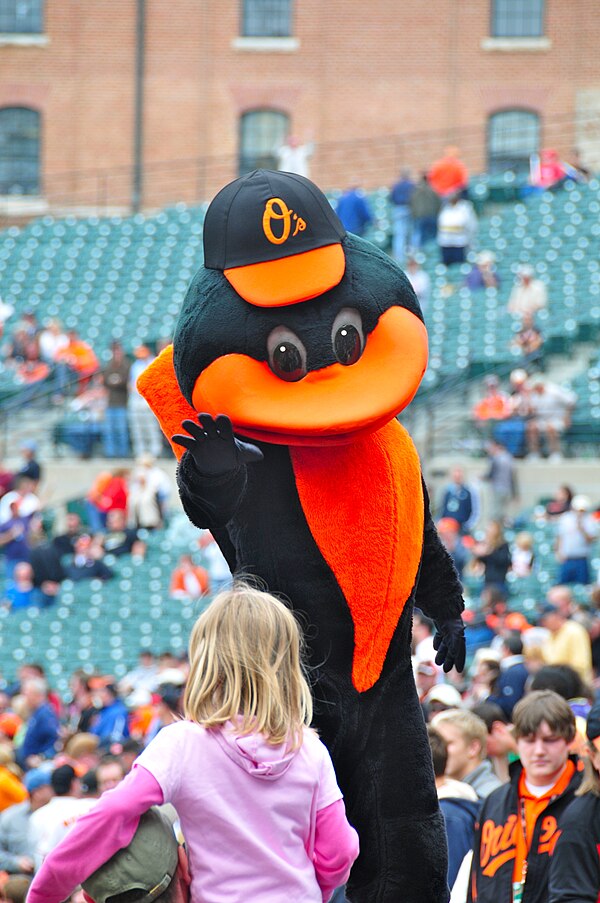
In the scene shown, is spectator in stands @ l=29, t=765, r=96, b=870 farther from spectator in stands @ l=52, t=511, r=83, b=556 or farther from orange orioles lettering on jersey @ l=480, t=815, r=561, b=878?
spectator in stands @ l=52, t=511, r=83, b=556

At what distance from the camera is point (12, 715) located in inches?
491

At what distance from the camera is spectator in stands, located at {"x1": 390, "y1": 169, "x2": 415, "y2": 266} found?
21000 millimetres

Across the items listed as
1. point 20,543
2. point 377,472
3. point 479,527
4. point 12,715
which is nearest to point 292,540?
point 377,472

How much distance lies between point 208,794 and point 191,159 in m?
26.0

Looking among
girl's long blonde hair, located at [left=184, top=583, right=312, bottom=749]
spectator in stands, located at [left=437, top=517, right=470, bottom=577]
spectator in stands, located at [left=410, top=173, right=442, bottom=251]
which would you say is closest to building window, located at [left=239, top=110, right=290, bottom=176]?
spectator in stands, located at [left=410, top=173, right=442, bottom=251]

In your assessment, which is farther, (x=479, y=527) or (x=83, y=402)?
(x=83, y=402)

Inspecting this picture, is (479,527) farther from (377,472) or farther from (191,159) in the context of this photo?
(191,159)

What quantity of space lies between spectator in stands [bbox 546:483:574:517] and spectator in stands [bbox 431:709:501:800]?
29.2ft

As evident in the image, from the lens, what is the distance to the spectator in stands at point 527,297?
18.5 metres

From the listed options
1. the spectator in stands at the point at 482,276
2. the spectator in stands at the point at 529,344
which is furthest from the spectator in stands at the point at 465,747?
the spectator in stands at the point at 482,276

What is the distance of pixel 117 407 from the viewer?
18.5m

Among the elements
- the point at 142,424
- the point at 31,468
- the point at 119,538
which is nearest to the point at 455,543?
the point at 119,538

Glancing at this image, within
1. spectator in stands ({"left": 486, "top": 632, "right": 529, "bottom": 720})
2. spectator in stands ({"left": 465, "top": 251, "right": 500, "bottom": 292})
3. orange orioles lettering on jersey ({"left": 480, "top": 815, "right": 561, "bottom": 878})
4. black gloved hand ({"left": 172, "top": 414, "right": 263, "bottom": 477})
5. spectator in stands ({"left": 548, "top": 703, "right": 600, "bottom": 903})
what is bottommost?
spectator in stands ({"left": 465, "top": 251, "right": 500, "bottom": 292})

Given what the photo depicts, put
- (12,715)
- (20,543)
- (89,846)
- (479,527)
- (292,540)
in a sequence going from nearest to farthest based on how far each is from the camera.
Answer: (89,846) → (292,540) → (12,715) → (479,527) → (20,543)
